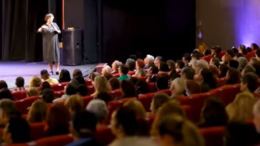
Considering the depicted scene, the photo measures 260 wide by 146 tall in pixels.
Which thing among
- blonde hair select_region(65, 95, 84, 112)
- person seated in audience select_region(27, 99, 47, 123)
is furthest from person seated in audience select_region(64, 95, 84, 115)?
person seated in audience select_region(27, 99, 47, 123)

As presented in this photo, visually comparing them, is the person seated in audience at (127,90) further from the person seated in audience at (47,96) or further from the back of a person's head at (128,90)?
the person seated in audience at (47,96)

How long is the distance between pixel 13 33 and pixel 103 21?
11.9 ft

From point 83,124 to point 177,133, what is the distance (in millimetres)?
677

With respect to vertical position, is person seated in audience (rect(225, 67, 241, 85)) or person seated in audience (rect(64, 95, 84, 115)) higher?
person seated in audience (rect(225, 67, 241, 85))

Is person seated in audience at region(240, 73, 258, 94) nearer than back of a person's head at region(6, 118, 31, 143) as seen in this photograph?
No

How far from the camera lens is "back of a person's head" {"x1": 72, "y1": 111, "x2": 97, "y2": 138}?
9.61 ft

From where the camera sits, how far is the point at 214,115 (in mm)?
3680

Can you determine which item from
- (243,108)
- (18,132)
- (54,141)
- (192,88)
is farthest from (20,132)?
(192,88)

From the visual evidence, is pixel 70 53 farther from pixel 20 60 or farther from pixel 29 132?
pixel 29 132

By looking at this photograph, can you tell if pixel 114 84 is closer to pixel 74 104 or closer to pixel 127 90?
pixel 127 90

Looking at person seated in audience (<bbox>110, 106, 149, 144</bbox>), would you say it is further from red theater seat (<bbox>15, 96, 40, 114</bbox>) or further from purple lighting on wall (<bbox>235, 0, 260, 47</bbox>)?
purple lighting on wall (<bbox>235, 0, 260, 47</bbox>)

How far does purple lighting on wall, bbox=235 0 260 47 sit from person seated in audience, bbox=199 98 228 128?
31.4 ft

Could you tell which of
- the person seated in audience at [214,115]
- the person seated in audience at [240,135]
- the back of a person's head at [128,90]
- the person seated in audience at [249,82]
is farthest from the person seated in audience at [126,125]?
the person seated in audience at [249,82]

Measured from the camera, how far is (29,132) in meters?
3.52
